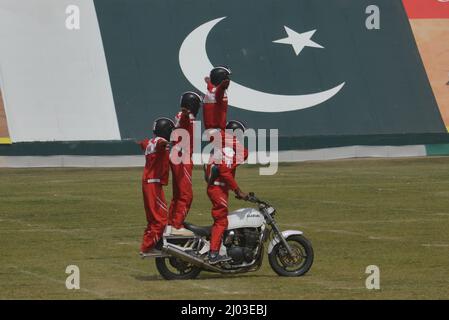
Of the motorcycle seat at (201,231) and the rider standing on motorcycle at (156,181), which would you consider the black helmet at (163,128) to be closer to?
the rider standing on motorcycle at (156,181)

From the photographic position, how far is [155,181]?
54.7 feet

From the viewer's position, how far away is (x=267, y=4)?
44.8 metres

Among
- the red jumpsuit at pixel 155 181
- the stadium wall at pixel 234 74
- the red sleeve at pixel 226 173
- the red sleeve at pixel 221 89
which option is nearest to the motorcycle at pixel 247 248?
the red jumpsuit at pixel 155 181

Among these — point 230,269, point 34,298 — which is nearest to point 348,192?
point 230,269

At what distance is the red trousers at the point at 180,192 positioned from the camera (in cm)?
1706

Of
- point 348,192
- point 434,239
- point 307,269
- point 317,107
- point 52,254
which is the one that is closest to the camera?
point 307,269

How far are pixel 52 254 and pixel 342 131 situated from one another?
80.4ft

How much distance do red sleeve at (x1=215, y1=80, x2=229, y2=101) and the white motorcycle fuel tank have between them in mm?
2009

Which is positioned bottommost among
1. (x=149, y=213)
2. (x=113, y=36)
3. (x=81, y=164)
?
(x=149, y=213)

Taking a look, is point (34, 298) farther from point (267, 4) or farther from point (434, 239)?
point (267, 4)

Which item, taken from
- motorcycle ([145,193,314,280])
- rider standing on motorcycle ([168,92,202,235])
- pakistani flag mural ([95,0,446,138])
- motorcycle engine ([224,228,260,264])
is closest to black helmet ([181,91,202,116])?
rider standing on motorcycle ([168,92,202,235])

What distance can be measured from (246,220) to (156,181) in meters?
1.44

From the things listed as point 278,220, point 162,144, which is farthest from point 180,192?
point 278,220

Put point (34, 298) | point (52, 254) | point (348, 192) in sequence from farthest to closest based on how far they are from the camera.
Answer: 1. point (348, 192)
2. point (52, 254)
3. point (34, 298)
